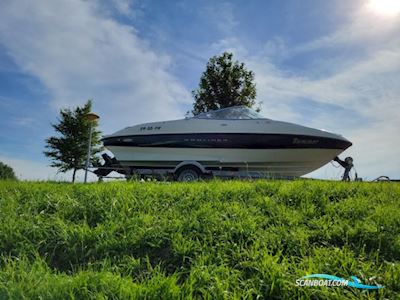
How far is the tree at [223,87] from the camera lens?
19.4m

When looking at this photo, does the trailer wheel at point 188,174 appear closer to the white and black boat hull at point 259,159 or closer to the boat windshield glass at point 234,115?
the white and black boat hull at point 259,159

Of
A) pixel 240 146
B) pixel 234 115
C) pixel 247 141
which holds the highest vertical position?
pixel 234 115

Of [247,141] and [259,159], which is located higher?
[247,141]

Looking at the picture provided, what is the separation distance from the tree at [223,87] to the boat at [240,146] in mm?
11690

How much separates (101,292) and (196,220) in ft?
4.05

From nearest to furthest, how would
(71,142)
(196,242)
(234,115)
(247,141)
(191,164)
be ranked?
(196,242)
(191,164)
(247,141)
(234,115)
(71,142)

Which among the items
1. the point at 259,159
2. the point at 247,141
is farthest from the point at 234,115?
the point at 259,159

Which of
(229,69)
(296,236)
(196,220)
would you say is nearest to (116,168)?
(196,220)

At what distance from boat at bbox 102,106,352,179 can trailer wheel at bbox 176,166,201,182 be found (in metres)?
0.02

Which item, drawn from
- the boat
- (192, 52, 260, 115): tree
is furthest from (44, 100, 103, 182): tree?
the boat

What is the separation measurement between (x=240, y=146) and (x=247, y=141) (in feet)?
0.66

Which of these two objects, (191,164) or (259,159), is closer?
(191,164)

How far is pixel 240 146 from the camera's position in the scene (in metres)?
7.34

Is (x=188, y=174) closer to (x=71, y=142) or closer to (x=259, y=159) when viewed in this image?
(x=259, y=159)
